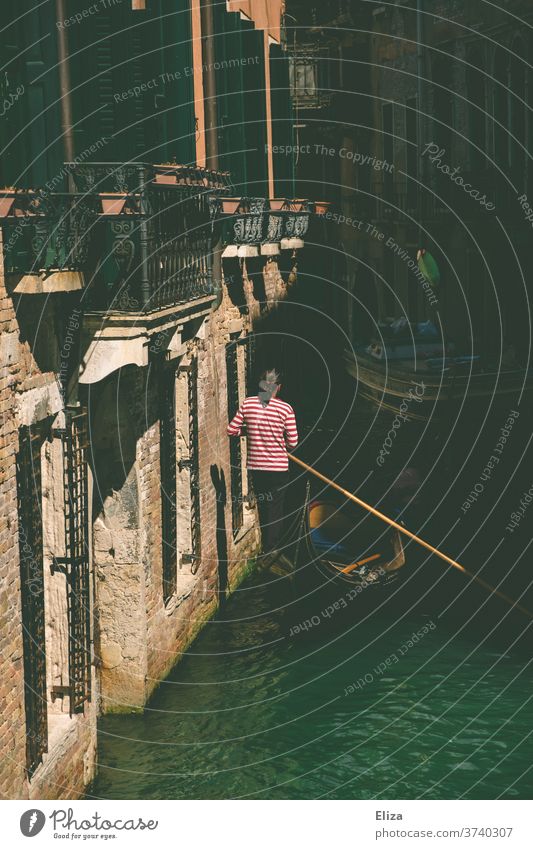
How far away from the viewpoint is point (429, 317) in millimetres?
24891

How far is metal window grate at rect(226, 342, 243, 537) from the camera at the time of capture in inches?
490

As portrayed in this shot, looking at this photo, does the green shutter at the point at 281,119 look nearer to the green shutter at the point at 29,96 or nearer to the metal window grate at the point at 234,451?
the metal window grate at the point at 234,451

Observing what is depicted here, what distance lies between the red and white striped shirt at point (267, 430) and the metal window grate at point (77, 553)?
11.1 ft

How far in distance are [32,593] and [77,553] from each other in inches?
24.9

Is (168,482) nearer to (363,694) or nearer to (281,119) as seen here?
(363,694)

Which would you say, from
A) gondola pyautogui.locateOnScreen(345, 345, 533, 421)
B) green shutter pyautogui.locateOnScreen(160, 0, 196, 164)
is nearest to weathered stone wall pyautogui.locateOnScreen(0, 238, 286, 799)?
green shutter pyautogui.locateOnScreen(160, 0, 196, 164)

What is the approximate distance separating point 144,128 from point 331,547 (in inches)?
176

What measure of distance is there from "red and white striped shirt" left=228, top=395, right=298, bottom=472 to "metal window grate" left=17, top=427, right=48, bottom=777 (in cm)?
384

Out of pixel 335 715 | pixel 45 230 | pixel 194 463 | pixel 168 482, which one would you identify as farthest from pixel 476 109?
pixel 45 230

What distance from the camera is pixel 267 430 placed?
10.9 meters

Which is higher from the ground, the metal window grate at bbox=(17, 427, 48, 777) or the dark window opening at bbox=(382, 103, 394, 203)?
the dark window opening at bbox=(382, 103, 394, 203)

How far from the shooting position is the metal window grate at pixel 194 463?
413 inches

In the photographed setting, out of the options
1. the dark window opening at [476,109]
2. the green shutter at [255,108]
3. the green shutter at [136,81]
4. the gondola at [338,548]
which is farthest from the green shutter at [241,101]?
the dark window opening at [476,109]

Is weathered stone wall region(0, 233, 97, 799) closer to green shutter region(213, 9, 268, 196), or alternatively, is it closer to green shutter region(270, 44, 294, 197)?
green shutter region(213, 9, 268, 196)
